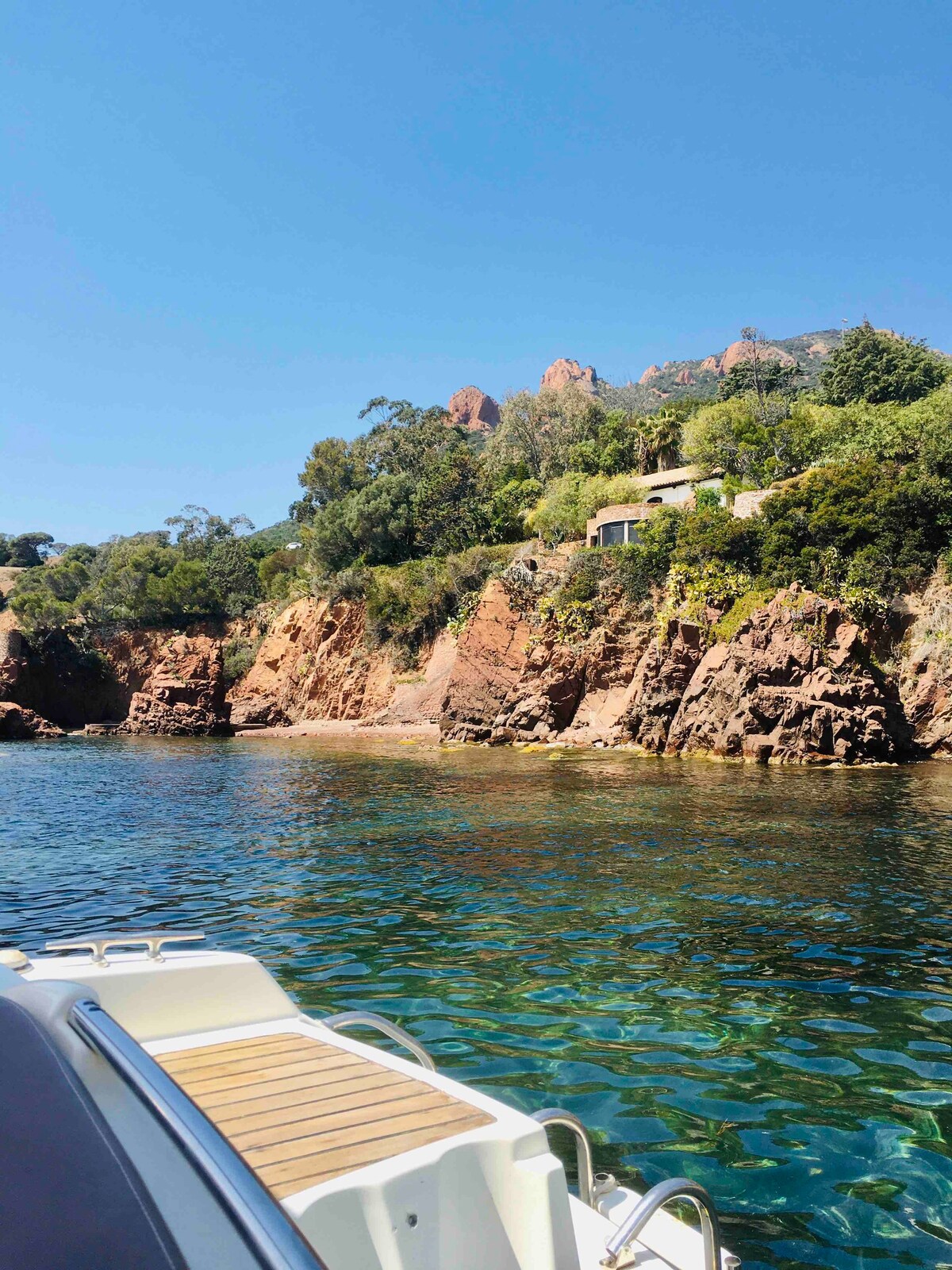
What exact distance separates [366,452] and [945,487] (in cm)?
4425

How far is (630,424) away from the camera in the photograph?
2281 inches

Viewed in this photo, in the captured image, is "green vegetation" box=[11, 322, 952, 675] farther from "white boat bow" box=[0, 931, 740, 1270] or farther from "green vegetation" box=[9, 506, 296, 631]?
"white boat bow" box=[0, 931, 740, 1270]

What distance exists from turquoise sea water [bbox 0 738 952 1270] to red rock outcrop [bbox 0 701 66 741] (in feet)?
96.0

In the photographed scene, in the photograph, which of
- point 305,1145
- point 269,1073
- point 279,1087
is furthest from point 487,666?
point 305,1145

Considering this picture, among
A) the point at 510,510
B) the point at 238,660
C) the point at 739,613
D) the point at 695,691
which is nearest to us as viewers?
the point at 695,691

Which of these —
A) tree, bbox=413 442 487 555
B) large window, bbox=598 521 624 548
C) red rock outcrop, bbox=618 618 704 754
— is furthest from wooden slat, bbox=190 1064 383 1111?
tree, bbox=413 442 487 555

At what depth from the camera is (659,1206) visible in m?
3.22

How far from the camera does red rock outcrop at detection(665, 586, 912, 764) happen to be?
25672 mm

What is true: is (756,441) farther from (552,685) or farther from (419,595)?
(419,595)

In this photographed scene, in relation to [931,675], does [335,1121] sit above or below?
below

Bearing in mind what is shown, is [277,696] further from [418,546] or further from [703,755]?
[703,755]

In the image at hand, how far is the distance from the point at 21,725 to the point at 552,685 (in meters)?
28.4

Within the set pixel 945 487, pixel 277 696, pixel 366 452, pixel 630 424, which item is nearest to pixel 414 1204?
pixel 945 487

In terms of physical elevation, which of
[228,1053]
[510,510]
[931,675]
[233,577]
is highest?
[510,510]
